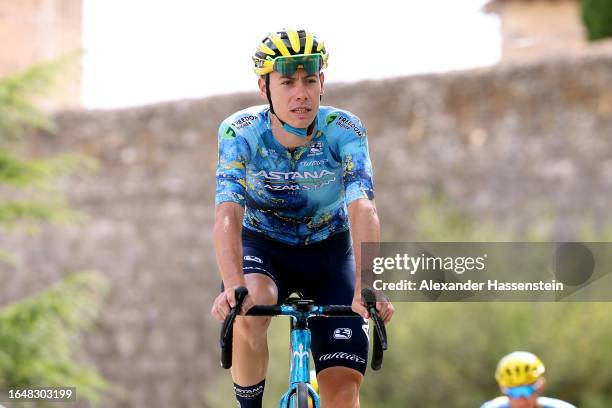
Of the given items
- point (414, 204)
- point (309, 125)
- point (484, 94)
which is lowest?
point (309, 125)

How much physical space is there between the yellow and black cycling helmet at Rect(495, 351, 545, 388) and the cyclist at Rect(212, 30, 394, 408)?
1.89 meters

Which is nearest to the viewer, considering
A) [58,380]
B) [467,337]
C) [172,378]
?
[467,337]

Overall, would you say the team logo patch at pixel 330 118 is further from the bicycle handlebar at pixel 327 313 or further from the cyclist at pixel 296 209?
the bicycle handlebar at pixel 327 313

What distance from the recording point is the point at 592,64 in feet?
48.2

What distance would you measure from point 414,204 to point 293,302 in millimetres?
10286

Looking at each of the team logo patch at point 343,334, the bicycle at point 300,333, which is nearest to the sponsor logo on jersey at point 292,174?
the bicycle at point 300,333

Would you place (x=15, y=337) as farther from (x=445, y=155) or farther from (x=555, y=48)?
(x=555, y=48)

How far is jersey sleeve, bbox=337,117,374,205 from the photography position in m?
5.26

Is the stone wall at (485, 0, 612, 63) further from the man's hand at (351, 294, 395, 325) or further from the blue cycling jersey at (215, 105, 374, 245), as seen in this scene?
the man's hand at (351, 294, 395, 325)

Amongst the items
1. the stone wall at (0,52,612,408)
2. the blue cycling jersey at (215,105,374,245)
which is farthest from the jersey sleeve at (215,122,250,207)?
the stone wall at (0,52,612,408)

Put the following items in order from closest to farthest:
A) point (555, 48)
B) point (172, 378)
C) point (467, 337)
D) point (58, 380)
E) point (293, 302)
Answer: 1. point (293, 302)
2. point (467, 337)
3. point (58, 380)
4. point (172, 378)
5. point (555, 48)

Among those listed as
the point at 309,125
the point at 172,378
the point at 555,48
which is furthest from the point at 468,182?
the point at 555,48

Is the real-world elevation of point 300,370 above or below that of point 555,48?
below

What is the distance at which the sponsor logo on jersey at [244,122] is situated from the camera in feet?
17.7
